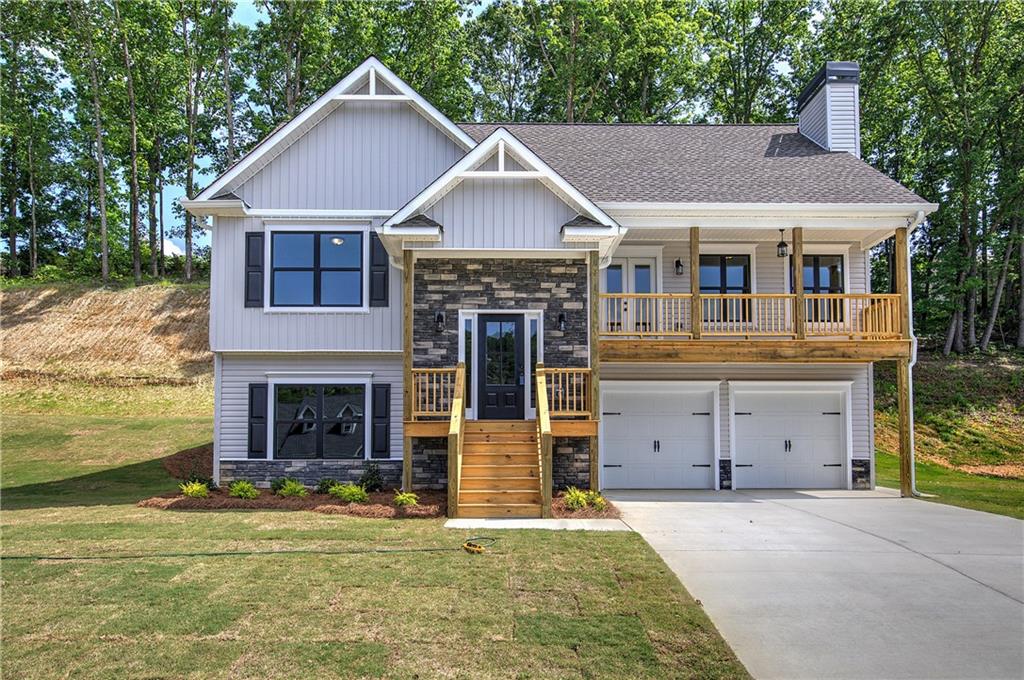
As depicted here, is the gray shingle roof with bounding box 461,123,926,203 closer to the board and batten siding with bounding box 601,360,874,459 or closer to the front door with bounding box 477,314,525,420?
the front door with bounding box 477,314,525,420

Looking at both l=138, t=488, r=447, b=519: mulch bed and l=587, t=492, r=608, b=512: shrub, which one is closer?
l=138, t=488, r=447, b=519: mulch bed

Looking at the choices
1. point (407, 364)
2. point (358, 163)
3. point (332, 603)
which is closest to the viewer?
point (332, 603)

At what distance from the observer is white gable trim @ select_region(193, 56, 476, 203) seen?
13164 millimetres

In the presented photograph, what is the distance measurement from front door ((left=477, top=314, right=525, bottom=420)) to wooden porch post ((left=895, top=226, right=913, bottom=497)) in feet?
24.6

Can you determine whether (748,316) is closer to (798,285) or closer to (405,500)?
(798,285)

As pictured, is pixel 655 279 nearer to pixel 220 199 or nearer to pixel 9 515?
pixel 220 199

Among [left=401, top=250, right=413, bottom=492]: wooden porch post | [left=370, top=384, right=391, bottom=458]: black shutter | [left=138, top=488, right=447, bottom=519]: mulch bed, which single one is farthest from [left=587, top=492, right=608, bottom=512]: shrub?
[left=370, top=384, right=391, bottom=458]: black shutter

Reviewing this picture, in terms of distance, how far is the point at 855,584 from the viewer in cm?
695

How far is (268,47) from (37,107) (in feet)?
39.3

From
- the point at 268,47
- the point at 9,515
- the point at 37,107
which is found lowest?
the point at 9,515

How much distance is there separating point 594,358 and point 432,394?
10.1ft

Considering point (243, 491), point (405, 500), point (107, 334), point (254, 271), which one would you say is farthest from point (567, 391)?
point (107, 334)

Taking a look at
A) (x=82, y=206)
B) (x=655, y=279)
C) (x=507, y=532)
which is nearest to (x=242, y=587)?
(x=507, y=532)

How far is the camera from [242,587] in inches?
257
